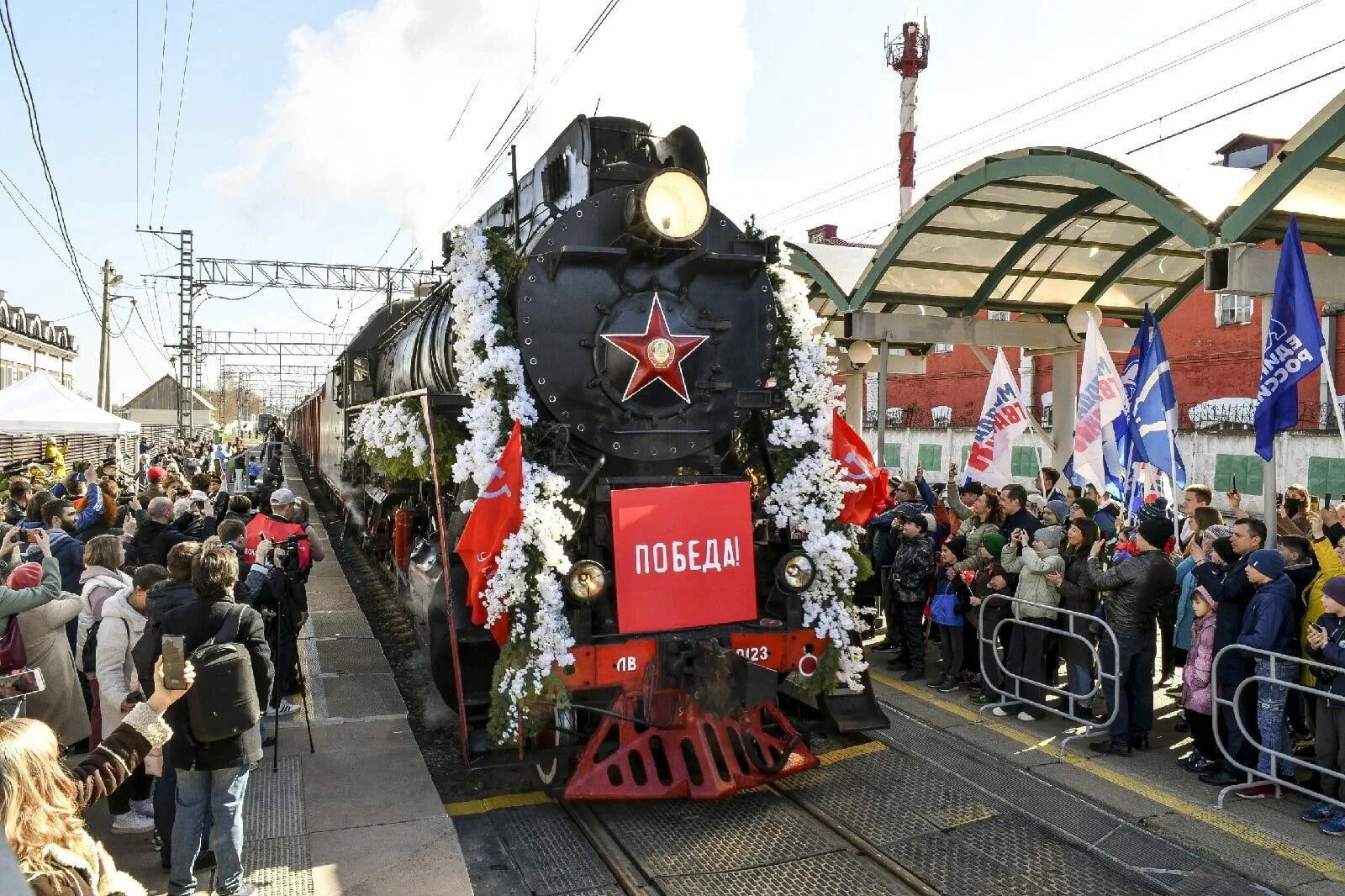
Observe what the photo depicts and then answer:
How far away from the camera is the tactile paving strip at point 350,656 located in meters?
8.01

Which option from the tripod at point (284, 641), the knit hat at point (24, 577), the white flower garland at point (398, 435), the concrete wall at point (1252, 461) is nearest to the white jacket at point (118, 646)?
the knit hat at point (24, 577)

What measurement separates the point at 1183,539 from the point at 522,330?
589cm

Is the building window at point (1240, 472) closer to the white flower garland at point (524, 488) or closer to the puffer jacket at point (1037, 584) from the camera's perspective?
the puffer jacket at point (1037, 584)

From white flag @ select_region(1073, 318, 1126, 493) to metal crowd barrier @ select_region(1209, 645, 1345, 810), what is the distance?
2.97 metres

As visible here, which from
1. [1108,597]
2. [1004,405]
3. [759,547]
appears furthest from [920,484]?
[759,547]

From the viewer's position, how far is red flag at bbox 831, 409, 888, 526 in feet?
20.5

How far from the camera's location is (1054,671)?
293 inches

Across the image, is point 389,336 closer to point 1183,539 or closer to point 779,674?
point 779,674

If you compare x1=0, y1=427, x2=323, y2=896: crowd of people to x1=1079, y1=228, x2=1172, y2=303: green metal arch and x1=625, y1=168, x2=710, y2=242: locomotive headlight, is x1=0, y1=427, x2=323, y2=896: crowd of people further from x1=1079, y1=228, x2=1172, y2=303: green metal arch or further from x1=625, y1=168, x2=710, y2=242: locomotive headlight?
x1=1079, y1=228, x2=1172, y2=303: green metal arch

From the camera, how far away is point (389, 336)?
1104 cm

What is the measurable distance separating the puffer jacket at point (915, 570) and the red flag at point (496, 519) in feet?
12.7

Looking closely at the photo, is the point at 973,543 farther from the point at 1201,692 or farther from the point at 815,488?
the point at 815,488

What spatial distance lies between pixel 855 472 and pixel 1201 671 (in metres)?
2.39

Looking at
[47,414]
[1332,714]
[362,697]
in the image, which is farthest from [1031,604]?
[47,414]
